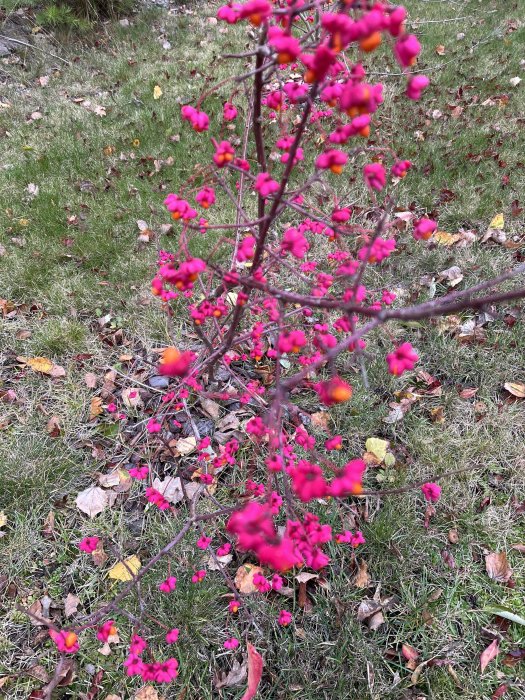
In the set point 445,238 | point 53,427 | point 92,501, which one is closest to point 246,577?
Result: point 92,501

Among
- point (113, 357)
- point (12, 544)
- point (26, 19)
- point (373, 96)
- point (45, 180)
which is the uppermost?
point (26, 19)

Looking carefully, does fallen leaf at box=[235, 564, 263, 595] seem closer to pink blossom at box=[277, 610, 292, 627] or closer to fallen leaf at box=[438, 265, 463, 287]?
pink blossom at box=[277, 610, 292, 627]

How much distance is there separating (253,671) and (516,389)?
199 centimetres

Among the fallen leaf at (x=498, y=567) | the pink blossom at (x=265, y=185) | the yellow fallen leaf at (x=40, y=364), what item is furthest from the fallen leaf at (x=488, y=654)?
the yellow fallen leaf at (x=40, y=364)

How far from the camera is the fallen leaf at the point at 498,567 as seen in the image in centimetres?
220

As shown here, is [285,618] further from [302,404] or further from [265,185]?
[265,185]

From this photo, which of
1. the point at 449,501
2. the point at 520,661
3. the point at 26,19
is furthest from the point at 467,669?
the point at 26,19

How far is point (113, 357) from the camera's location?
3090mm

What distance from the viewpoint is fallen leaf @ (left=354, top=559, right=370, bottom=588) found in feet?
7.09

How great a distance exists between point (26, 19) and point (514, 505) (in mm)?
8066

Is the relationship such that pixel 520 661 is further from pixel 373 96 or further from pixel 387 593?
pixel 373 96

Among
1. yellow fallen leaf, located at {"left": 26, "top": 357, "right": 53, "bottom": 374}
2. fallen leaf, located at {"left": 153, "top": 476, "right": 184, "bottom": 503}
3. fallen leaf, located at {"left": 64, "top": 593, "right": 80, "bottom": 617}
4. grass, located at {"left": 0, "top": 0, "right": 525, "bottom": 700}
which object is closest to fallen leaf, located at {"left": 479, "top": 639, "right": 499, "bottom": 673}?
grass, located at {"left": 0, "top": 0, "right": 525, "bottom": 700}

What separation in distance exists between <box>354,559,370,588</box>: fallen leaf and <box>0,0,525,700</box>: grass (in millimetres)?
35

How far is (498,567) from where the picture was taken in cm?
222
